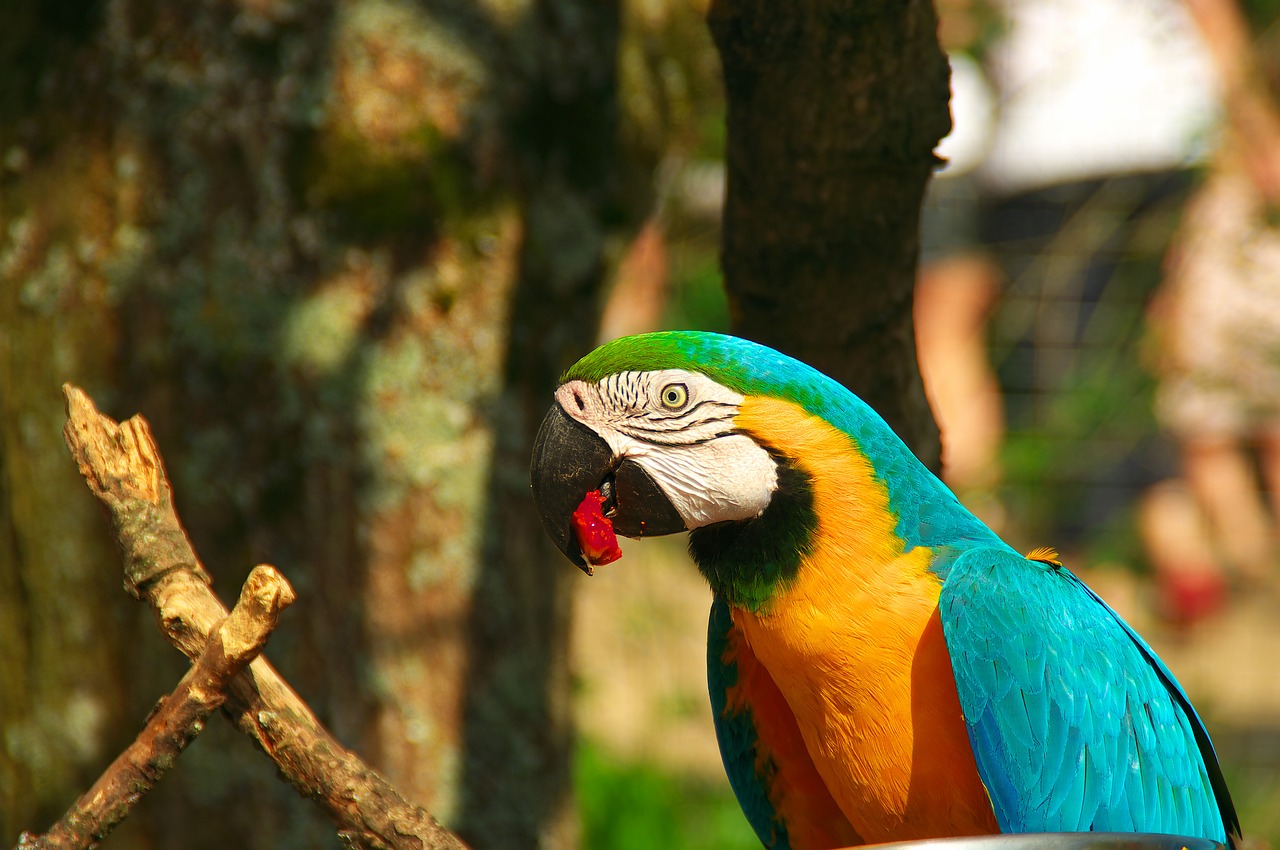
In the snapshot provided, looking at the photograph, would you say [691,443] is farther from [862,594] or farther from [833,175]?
[833,175]

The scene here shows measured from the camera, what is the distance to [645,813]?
364cm

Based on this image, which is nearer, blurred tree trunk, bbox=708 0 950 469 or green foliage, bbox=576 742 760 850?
blurred tree trunk, bbox=708 0 950 469

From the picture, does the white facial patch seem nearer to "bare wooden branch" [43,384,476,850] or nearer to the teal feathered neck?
the teal feathered neck

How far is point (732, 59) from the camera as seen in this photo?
4.95 feet

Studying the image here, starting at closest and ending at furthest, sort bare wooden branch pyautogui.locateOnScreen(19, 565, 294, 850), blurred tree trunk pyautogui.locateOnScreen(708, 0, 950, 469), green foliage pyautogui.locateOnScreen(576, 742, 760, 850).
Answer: bare wooden branch pyautogui.locateOnScreen(19, 565, 294, 850), blurred tree trunk pyautogui.locateOnScreen(708, 0, 950, 469), green foliage pyautogui.locateOnScreen(576, 742, 760, 850)

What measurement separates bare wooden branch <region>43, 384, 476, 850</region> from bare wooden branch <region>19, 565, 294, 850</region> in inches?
Result: 1.7

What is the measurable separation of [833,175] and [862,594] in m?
0.60

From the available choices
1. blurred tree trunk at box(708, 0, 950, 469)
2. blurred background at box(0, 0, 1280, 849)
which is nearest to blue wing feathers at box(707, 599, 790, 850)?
blurred tree trunk at box(708, 0, 950, 469)

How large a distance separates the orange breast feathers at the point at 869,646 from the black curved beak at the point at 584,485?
15 cm

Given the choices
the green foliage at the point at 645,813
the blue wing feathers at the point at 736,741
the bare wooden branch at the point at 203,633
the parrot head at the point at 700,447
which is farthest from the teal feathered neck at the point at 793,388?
the green foliage at the point at 645,813

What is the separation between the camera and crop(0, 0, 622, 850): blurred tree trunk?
1.98 metres

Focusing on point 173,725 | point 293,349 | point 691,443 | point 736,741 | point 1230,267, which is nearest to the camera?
point 173,725

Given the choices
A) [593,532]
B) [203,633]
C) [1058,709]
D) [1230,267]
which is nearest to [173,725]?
[203,633]

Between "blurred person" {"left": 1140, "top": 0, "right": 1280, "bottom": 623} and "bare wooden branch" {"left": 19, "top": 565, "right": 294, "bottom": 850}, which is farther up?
"blurred person" {"left": 1140, "top": 0, "right": 1280, "bottom": 623}
